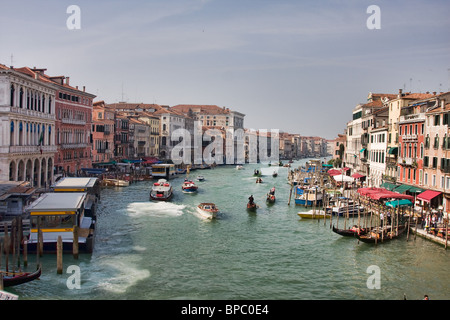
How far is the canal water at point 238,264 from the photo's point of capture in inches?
452

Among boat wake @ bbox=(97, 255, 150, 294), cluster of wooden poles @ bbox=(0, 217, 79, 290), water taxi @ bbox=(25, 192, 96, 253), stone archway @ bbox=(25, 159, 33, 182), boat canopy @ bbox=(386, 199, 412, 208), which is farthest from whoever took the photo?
stone archway @ bbox=(25, 159, 33, 182)

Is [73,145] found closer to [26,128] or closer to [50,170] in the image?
[50,170]

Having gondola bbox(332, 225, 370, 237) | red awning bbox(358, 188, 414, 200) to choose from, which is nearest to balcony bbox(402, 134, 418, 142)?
red awning bbox(358, 188, 414, 200)

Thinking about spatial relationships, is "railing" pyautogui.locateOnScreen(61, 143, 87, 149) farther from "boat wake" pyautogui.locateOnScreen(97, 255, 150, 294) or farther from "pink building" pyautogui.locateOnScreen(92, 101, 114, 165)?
"boat wake" pyautogui.locateOnScreen(97, 255, 150, 294)

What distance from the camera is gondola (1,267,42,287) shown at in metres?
10.9

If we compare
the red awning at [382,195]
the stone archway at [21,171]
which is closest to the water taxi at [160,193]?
the stone archway at [21,171]

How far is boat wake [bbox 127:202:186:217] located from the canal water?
2.29 feet

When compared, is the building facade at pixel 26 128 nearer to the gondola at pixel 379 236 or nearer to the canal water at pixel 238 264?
the canal water at pixel 238 264

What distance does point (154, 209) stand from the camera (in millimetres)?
23859

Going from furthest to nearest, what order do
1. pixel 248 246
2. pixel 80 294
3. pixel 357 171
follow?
pixel 357 171
pixel 248 246
pixel 80 294
